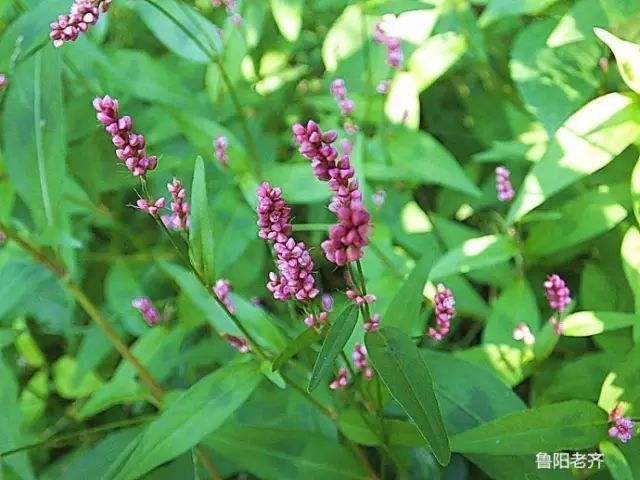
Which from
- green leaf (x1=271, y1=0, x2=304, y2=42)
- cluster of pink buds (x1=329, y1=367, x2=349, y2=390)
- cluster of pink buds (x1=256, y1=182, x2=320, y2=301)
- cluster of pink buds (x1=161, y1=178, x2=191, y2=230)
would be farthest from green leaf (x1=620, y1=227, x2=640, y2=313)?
green leaf (x1=271, y1=0, x2=304, y2=42)

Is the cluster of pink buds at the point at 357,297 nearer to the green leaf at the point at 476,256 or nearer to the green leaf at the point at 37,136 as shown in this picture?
the green leaf at the point at 476,256

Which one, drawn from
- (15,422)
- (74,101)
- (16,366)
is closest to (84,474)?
(15,422)

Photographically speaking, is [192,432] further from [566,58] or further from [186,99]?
[566,58]

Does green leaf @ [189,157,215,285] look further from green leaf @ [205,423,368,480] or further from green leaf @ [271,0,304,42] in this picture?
green leaf @ [271,0,304,42]

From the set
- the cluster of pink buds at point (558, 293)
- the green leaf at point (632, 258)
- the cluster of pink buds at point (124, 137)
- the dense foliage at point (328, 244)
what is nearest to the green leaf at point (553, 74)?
the dense foliage at point (328, 244)

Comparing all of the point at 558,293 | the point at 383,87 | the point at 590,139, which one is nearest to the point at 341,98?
the point at 383,87

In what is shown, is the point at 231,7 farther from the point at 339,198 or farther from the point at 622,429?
the point at 622,429
